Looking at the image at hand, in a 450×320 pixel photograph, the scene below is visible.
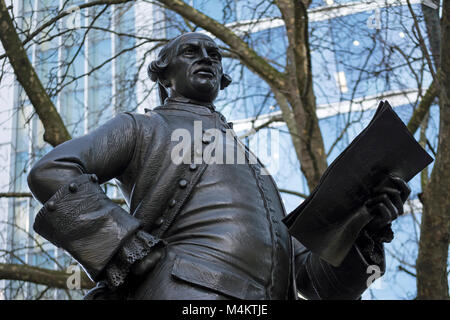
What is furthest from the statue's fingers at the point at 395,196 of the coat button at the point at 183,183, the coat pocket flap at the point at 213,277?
the coat button at the point at 183,183

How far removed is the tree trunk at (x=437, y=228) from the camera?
6301 millimetres

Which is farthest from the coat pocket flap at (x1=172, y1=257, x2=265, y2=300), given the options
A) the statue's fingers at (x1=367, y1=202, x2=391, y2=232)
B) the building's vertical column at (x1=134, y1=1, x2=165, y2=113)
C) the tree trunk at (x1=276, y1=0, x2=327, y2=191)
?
the building's vertical column at (x1=134, y1=1, x2=165, y2=113)

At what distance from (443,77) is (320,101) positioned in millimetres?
9543

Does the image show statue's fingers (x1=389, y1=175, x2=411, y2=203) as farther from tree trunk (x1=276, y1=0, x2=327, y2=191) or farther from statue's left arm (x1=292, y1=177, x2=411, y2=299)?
tree trunk (x1=276, y1=0, x2=327, y2=191)

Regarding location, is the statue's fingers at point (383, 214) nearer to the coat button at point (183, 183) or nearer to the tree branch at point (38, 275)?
the coat button at point (183, 183)

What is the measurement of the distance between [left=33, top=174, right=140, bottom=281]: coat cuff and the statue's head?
0.91 metres

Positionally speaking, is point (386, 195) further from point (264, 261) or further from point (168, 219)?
point (168, 219)

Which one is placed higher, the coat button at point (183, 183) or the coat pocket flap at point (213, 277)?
the coat button at point (183, 183)

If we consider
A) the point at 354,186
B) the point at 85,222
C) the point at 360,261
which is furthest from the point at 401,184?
the point at 85,222

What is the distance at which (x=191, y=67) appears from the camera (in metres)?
3.54

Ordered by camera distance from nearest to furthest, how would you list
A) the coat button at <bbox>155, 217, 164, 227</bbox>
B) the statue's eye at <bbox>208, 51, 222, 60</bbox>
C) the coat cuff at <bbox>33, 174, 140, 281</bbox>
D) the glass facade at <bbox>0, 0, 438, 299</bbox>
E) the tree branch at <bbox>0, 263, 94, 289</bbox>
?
1. the coat cuff at <bbox>33, 174, 140, 281</bbox>
2. the coat button at <bbox>155, 217, 164, 227</bbox>
3. the statue's eye at <bbox>208, 51, 222, 60</bbox>
4. the tree branch at <bbox>0, 263, 94, 289</bbox>
5. the glass facade at <bbox>0, 0, 438, 299</bbox>

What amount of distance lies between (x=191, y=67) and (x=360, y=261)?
3.70 feet

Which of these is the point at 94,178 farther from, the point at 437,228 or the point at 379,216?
the point at 437,228

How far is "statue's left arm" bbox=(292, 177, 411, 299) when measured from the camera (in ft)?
9.77
